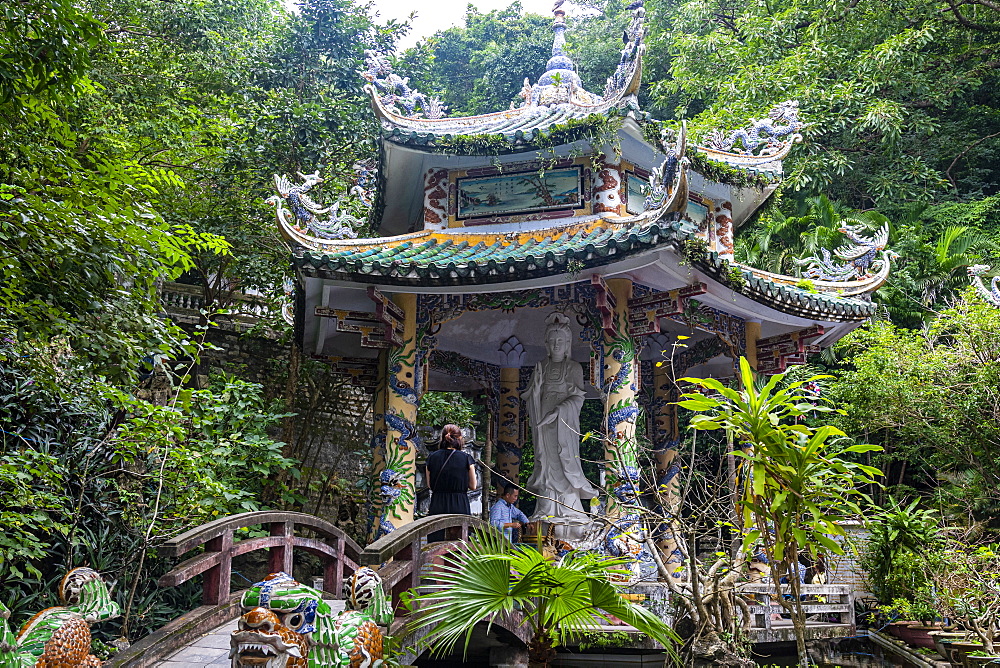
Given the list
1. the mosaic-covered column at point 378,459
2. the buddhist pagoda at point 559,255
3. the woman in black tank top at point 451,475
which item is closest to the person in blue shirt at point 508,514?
the buddhist pagoda at point 559,255

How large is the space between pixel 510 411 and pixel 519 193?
11.0ft

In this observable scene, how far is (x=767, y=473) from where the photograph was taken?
4590 millimetres

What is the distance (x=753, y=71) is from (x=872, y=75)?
7.69 ft

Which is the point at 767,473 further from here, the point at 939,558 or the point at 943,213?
the point at 943,213

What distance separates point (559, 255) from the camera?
25.3ft

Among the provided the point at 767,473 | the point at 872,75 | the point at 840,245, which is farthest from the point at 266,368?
the point at 872,75

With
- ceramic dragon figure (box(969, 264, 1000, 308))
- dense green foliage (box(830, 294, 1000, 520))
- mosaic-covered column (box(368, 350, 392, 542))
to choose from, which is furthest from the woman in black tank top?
ceramic dragon figure (box(969, 264, 1000, 308))

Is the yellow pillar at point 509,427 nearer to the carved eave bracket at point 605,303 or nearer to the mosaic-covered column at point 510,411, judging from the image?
the mosaic-covered column at point 510,411

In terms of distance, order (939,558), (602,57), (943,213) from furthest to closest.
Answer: (602,57) < (943,213) < (939,558)

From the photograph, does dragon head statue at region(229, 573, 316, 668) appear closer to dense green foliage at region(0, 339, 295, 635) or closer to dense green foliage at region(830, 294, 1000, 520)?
dense green foliage at region(0, 339, 295, 635)

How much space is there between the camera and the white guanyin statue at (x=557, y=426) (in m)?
9.31

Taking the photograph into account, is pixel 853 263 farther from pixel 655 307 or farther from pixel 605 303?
pixel 605 303

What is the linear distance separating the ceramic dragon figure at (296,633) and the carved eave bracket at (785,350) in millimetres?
6757

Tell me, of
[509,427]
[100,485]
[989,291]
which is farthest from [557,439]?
[989,291]
